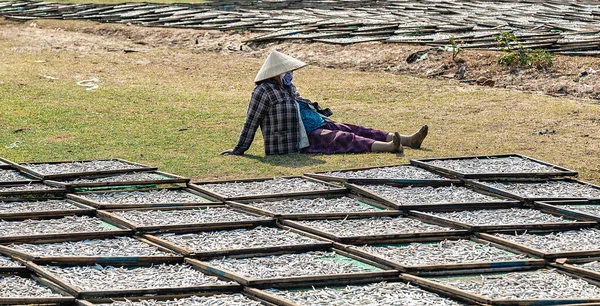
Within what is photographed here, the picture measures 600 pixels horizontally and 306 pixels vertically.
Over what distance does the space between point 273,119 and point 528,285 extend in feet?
13.8

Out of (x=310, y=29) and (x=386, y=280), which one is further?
(x=310, y=29)

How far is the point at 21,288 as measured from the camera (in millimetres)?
5418

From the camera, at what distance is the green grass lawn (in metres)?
9.37

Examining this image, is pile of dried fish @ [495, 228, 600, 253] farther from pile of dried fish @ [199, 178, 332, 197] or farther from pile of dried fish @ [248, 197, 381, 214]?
pile of dried fish @ [199, 178, 332, 197]

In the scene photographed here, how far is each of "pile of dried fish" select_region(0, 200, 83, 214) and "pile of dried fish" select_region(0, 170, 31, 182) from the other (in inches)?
27.5

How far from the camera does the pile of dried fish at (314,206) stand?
7.20 metres

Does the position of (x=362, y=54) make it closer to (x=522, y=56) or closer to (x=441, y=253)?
(x=522, y=56)

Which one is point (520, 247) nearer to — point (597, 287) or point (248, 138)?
point (597, 287)

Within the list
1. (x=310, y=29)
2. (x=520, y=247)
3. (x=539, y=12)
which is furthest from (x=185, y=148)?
(x=539, y=12)

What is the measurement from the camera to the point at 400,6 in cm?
2231

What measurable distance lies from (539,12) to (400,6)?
3613mm

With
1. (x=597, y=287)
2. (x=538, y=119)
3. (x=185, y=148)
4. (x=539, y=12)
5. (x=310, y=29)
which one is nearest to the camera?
(x=597, y=287)

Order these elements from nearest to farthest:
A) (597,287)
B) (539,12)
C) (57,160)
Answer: (597,287)
(57,160)
(539,12)

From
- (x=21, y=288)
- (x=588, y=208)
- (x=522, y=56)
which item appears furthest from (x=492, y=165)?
(x=522, y=56)
